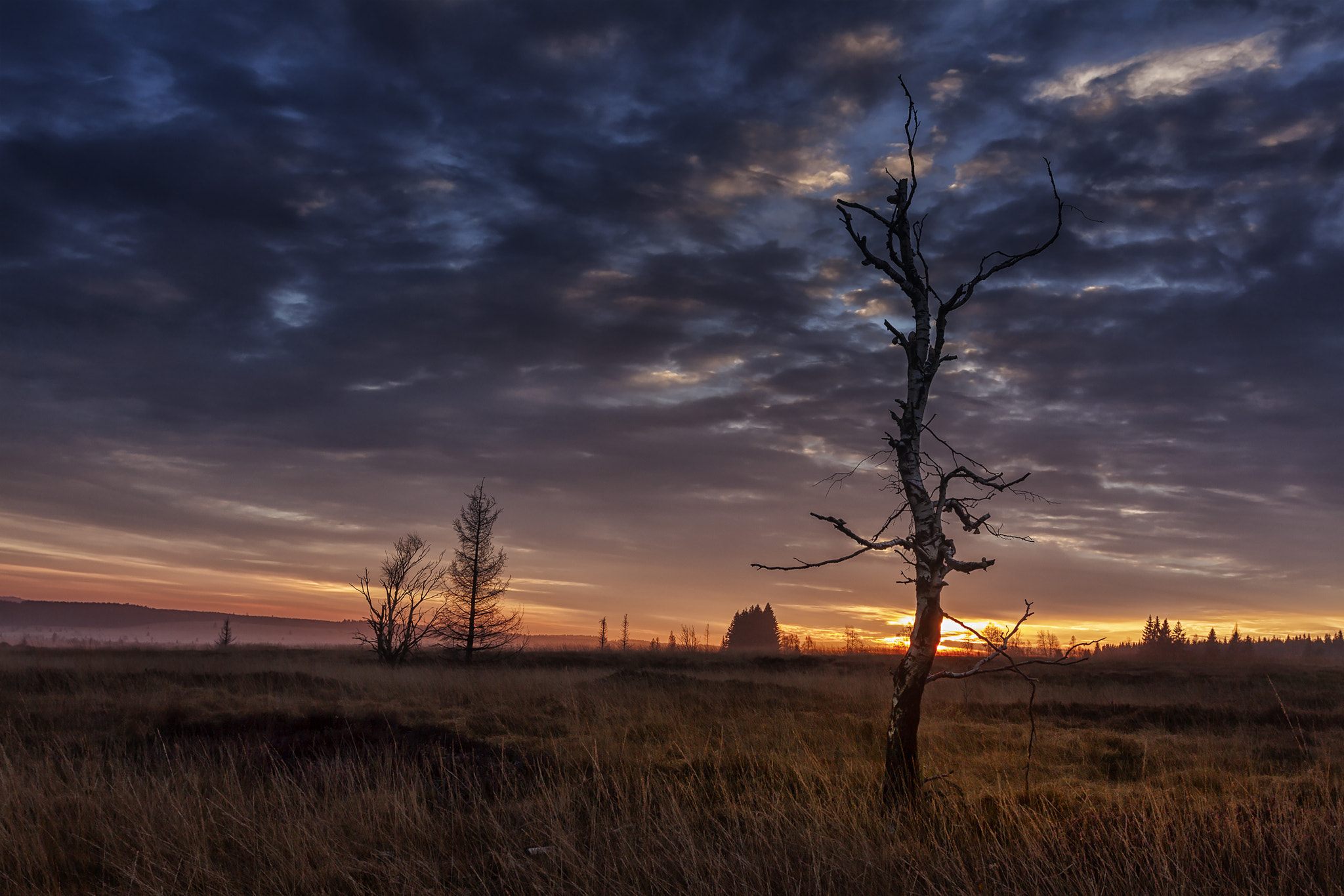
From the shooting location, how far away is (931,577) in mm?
6648

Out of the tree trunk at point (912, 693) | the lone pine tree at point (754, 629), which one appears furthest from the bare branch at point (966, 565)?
the lone pine tree at point (754, 629)

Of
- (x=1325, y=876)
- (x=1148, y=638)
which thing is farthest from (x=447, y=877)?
(x=1148, y=638)

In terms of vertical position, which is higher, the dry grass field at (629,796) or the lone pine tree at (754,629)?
the dry grass field at (629,796)

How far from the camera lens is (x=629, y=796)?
8086 millimetres

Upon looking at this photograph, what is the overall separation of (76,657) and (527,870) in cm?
3200

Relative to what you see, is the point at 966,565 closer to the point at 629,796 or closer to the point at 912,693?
the point at 912,693

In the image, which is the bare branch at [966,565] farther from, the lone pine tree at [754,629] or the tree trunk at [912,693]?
the lone pine tree at [754,629]

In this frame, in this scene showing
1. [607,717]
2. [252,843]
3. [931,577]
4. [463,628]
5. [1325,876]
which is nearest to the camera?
[1325,876]

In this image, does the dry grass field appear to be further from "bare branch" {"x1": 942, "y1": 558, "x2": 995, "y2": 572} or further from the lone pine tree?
the lone pine tree

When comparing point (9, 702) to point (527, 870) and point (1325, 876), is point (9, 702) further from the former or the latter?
point (1325, 876)

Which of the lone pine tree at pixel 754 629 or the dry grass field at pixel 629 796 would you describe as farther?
the lone pine tree at pixel 754 629

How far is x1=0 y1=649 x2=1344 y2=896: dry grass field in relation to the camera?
5.14m

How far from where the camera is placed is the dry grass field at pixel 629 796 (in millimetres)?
5141

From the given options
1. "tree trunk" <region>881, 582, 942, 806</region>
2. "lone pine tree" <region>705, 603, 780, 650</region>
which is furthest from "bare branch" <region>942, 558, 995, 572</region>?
"lone pine tree" <region>705, 603, 780, 650</region>
